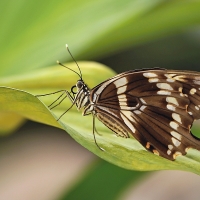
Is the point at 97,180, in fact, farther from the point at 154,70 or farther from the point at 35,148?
the point at 35,148

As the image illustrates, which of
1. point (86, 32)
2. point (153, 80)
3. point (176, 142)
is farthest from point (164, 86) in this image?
point (86, 32)

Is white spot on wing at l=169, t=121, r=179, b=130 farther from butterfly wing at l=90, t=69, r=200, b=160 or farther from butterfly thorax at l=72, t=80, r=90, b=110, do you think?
butterfly thorax at l=72, t=80, r=90, b=110

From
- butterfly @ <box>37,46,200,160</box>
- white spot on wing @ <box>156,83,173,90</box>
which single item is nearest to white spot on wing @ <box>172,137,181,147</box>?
butterfly @ <box>37,46,200,160</box>

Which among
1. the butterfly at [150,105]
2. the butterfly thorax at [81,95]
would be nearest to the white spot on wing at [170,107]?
the butterfly at [150,105]

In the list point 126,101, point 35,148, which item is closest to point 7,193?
point 35,148

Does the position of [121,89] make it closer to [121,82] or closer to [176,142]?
[121,82]

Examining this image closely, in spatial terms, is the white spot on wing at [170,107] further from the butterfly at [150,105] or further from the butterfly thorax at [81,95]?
the butterfly thorax at [81,95]
